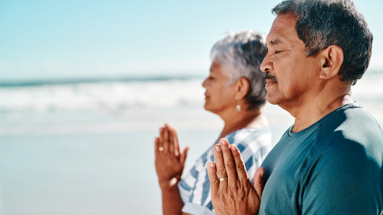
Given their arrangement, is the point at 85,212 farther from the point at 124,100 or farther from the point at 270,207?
the point at 124,100

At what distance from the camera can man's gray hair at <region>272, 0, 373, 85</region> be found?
1285mm

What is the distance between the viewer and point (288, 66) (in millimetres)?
1397

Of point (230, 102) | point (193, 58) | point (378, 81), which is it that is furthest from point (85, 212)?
point (193, 58)

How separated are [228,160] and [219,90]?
0.99 metres

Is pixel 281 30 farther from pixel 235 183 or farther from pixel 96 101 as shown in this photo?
pixel 96 101

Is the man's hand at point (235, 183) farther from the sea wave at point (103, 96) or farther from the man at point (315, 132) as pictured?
the sea wave at point (103, 96)

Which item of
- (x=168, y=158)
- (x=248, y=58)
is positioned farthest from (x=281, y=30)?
(x=168, y=158)

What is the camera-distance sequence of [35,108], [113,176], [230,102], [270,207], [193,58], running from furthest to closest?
[193,58] → [35,108] → [113,176] → [230,102] → [270,207]

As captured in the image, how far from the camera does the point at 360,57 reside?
4.35 ft

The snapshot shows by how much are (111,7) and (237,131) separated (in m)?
14.1

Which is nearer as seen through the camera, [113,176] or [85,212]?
[85,212]

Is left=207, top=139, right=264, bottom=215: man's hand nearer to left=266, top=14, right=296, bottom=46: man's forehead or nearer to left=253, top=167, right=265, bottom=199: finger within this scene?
left=253, top=167, right=265, bottom=199: finger

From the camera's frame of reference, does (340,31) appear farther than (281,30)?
No

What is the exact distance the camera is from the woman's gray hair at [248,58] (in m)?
2.29
